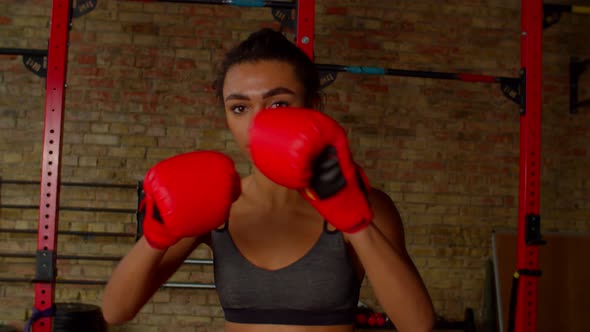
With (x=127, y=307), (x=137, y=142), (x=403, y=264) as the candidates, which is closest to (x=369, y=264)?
(x=403, y=264)

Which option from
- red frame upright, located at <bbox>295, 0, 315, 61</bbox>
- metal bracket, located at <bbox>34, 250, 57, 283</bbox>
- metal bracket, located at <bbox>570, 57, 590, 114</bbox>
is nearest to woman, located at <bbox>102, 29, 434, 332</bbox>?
red frame upright, located at <bbox>295, 0, 315, 61</bbox>

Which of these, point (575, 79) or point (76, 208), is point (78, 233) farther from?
point (575, 79)

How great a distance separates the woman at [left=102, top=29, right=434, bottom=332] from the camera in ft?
3.82

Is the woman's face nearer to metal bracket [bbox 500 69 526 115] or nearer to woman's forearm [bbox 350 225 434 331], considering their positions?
woman's forearm [bbox 350 225 434 331]

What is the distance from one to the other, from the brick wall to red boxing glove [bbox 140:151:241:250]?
298 centimetres

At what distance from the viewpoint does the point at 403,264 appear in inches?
47.3

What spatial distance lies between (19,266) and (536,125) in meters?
3.48

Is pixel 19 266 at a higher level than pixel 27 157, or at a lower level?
lower

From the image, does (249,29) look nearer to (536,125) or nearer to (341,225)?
(536,125)

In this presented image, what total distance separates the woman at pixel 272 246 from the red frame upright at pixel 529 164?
1622 mm

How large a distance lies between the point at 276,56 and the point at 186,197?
1.32 feet

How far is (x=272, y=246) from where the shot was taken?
1402 mm

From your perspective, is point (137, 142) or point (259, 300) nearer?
point (259, 300)

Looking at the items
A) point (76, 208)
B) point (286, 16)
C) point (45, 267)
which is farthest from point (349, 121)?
point (45, 267)
